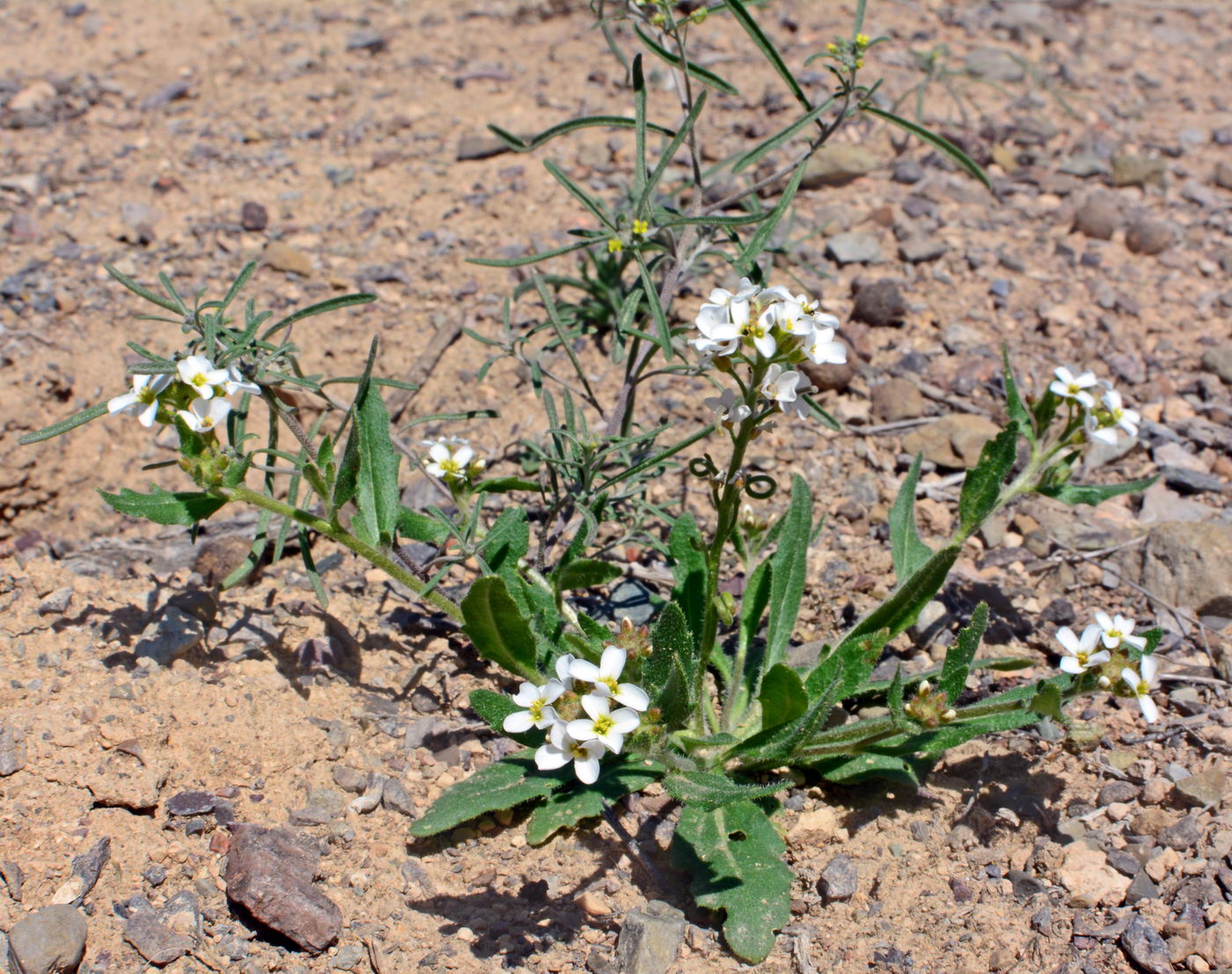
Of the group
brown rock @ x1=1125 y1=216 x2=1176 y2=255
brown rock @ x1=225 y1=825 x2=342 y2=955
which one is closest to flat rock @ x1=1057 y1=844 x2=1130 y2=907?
brown rock @ x1=225 y1=825 x2=342 y2=955

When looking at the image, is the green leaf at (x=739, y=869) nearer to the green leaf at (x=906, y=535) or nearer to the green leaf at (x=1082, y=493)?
the green leaf at (x=906, y=535)

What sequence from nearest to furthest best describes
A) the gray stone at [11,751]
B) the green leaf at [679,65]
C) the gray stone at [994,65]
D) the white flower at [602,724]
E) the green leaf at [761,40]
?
1. the white flower at [602,724]
2. the gray stone at [11,751]
3. the green leaf at [761,40]
4. the green leaf at [679,65]
5. the gray stone at [994,65]

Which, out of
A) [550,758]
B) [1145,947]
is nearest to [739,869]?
[550,758]

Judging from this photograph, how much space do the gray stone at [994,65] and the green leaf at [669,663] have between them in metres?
4.46

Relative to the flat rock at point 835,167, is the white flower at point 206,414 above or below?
above

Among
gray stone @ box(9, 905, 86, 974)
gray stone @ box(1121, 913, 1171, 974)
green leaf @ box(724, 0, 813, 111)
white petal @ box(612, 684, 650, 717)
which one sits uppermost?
green leaf @ box(724, 0, 813, 111)

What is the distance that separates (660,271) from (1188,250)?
2.56 meters

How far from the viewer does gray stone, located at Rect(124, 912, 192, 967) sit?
7.84 ft

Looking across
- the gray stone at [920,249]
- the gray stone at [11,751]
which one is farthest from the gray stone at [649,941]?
the gray stone at [920,249]

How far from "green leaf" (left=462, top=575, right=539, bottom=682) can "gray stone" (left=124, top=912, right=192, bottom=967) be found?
3.24 ft

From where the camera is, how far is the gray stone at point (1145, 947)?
2410 mm

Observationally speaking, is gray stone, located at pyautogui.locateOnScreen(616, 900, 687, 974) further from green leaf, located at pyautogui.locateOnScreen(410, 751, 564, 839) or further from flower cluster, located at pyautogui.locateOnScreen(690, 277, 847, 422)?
flower cluster, located at pyautogui.locateOnScreen(690, 277, 847, 422)

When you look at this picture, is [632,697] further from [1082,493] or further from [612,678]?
[1082,493]

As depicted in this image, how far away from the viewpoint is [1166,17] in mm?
6539
